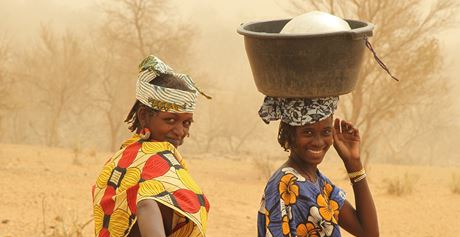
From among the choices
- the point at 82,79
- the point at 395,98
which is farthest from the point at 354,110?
the point at 82,79

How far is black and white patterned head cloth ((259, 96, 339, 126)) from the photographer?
A: 2.96 metres

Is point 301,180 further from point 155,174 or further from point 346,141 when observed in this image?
→ point 155,174

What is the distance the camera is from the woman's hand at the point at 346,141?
3273mm

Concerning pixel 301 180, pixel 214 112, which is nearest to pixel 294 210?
pixel 301 180

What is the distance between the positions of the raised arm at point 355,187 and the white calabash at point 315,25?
1.80 ft

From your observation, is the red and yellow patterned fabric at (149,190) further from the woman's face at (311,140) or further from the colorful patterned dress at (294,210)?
the woman's face at (311,140)

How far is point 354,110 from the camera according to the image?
685 inches

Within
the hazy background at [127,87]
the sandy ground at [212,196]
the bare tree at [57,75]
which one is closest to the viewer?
the sandy ground at [212,196]

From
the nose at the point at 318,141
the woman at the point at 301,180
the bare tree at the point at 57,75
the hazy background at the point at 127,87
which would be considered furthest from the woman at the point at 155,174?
the bare tree at the point at 57,75

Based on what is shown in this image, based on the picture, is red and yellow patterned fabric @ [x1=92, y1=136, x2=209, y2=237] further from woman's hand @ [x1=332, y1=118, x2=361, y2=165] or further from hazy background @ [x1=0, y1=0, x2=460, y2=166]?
hazy background @ [x1=0, y1=0, x2=460, y2=166]

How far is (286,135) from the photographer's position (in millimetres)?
3072

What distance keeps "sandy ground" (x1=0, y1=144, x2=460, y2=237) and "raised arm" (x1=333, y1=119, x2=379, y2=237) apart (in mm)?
3648

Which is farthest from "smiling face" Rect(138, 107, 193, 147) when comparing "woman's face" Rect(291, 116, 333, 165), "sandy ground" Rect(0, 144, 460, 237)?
"sandy ground" Rect(0, 144, 460, 237)

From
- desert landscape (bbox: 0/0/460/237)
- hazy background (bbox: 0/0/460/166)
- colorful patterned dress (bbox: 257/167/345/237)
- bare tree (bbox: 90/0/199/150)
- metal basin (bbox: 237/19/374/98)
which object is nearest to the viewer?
metal basin (bbox: 237/19/374/98)
